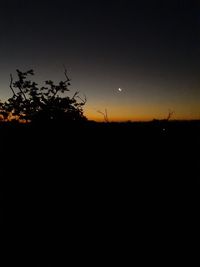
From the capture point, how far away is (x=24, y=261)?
227 inches

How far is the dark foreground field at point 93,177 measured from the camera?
24.2 feet

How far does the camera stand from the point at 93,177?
32.5 ft

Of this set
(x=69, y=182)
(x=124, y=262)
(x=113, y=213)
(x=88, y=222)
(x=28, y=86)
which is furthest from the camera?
(x=28, y=86)

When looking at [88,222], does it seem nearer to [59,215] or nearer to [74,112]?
[59,215]

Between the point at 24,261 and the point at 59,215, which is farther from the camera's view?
the point at 59,215

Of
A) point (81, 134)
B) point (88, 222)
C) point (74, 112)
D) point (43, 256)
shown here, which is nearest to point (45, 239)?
point (43, 256)

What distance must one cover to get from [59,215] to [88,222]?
82cm

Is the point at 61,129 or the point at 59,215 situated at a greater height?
the point at 61,129

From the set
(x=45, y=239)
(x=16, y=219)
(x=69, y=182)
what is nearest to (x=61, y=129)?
(x=69, y=182)

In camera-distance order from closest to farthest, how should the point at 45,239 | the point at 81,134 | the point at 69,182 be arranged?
the point at 45,239 < the point at 69,182 < the point at 81,134

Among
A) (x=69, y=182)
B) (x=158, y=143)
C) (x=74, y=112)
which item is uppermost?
(x=74, y=112)

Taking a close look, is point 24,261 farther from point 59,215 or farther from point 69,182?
point 69,182

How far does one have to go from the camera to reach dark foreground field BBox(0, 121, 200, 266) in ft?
24.2

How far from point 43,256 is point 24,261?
1.17 feet
